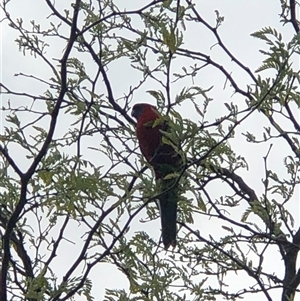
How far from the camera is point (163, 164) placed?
255 centimetres

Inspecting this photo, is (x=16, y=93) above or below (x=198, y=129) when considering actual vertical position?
above

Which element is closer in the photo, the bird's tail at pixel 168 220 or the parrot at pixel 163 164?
the parrot at pixel 163 164

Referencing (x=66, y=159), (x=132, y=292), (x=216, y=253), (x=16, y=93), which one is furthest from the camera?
(x=216, y=253)

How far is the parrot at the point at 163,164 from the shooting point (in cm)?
243


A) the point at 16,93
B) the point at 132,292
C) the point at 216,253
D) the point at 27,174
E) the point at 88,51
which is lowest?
the point at 132,292

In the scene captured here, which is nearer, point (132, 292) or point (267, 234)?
point (132, 292)

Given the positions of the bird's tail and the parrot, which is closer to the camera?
the parrot

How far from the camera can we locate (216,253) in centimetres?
323

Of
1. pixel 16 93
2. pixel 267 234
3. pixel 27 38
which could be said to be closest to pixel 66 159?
pixel 16 93

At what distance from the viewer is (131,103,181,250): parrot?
2.43m

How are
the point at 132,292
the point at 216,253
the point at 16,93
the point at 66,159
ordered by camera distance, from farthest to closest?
the point at 216,253
the point at 16,93
the point at 132,292
the point at 66,159

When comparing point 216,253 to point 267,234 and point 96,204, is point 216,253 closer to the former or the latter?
point 267,234

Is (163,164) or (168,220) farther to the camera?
(168,220)

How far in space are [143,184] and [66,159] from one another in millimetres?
265
